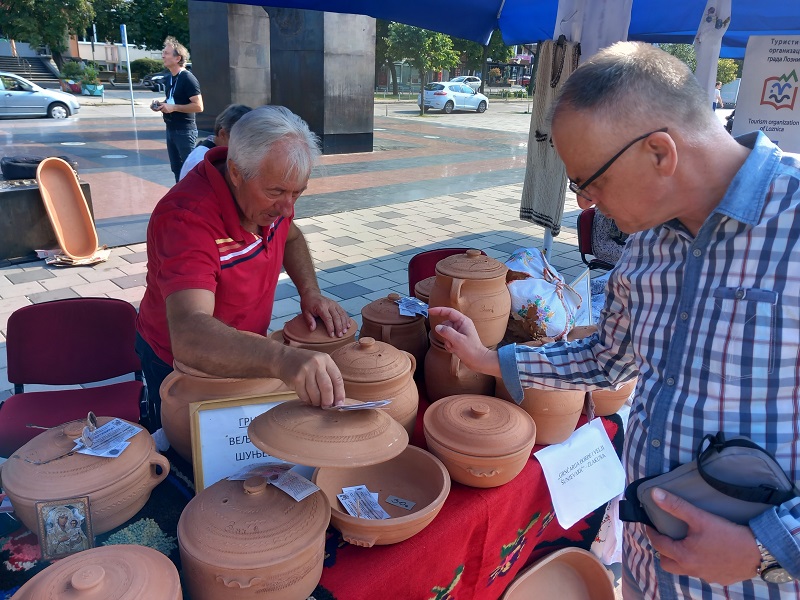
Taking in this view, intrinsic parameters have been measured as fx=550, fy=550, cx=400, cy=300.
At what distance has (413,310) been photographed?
2.13m

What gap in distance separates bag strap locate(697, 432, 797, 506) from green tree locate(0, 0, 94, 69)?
4084 cm

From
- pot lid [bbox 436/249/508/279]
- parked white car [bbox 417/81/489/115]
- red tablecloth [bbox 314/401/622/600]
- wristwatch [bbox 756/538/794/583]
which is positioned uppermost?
parked white car [bbox 417/81/489/115]

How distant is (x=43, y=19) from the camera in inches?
1296

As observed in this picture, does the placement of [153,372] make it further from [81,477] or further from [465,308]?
[465,308]

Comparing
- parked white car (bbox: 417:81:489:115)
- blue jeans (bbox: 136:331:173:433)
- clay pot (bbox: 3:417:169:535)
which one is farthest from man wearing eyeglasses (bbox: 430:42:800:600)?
parked white car (bbox: 417:81:489:115)

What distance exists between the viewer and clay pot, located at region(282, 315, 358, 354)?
190 cm

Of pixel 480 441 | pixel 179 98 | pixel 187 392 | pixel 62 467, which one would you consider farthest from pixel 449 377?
pixel 179 98

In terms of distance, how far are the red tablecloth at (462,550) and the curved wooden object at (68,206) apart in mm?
5117

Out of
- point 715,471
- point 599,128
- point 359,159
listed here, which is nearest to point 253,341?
point 599,128

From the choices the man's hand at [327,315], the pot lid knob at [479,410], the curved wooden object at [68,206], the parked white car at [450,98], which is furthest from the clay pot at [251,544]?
the parked white car at [450,98]

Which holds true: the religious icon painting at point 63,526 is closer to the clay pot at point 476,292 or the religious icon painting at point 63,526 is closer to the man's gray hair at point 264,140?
the man's gray hair at point 264,140

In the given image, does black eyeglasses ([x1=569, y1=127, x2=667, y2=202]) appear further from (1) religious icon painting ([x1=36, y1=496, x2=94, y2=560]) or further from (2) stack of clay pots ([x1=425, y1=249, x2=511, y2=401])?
(1) religious icon painting ([x1=36, y1=496, x2=94, y2=560])

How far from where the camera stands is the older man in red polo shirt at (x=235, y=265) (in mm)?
1418

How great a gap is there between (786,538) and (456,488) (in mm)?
824
